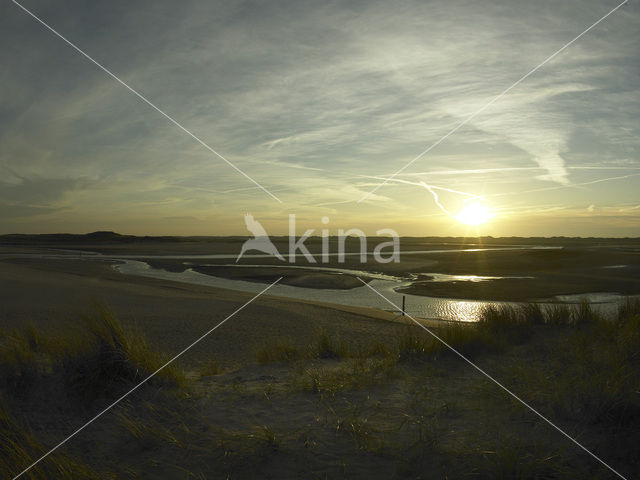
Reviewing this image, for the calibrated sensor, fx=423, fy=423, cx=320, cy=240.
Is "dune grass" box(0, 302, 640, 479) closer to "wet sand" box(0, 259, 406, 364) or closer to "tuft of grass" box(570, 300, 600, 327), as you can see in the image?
"tuft of grass" box(570, 300, 600, 327)

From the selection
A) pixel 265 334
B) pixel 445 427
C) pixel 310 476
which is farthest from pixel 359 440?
pixel 265 334

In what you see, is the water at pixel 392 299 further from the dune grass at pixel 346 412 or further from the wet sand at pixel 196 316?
the dune grass at pixel 346 412

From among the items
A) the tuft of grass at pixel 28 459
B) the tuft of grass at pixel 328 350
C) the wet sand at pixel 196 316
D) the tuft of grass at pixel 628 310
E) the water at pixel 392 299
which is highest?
the tuft of grass at pixel 628 310

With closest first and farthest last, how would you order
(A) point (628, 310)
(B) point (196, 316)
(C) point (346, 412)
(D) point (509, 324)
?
(C) point (346, 412)
(D) point (509, 324)
(A) point (628, 310)
(B) point (196, 316)

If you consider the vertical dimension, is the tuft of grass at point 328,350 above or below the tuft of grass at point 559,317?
below

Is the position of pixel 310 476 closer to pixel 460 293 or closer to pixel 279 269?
pixel 460 293

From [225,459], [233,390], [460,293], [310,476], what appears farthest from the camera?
[460,293]

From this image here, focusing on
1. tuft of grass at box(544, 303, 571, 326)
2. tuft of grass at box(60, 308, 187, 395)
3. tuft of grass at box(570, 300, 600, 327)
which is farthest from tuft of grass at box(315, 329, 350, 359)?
tuft of grass at box(570, 300, 600, 327)

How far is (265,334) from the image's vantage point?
42.0 feet

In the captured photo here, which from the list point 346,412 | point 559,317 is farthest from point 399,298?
point 346,412

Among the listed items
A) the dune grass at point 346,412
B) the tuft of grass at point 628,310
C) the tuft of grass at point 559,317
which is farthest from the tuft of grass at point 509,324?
the tuft of grass at point 628,310

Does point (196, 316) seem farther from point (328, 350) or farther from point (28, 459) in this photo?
point (28, 459)

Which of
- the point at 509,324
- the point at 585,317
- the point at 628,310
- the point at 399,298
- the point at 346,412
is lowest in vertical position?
the point at 399,298

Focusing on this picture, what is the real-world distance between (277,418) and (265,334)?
7.93 m
